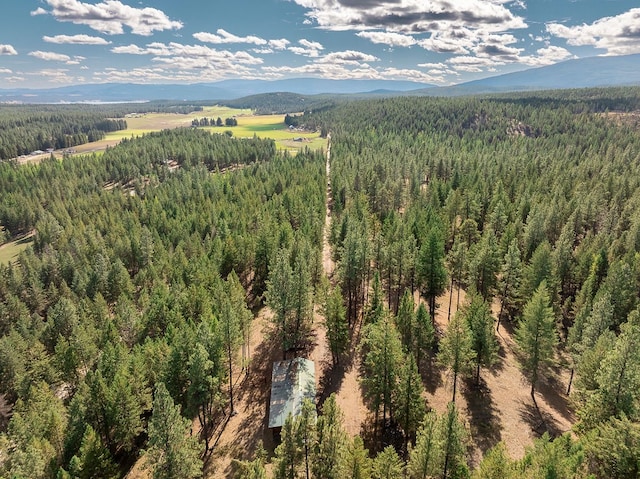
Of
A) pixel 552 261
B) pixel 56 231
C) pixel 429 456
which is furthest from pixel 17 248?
pixel 552 261

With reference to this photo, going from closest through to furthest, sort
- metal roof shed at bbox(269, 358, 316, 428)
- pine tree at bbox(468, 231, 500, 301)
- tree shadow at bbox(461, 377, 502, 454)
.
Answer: tree shadow at bbox(461, 377, 502, 454), metal roof shed at bbox(269, 358, 316, 428), pine tree at bbox(468, 231, 500, 301)

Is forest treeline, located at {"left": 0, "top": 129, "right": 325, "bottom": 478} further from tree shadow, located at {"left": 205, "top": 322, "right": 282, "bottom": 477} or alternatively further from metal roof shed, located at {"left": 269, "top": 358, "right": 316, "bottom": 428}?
metal roof shed, located at {"left": 269, "top": 358, "right": 316, "bottom": 428}

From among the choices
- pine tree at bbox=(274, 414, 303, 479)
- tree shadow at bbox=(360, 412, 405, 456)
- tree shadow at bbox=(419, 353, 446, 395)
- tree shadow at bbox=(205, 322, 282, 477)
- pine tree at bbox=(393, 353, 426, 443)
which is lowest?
tree shadow at bbox=(205, 322, 282, 477)

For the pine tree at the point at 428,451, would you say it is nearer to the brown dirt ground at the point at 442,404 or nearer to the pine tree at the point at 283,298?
the brown dirt ground at the point at 442,404

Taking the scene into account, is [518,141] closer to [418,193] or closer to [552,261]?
[418,193]

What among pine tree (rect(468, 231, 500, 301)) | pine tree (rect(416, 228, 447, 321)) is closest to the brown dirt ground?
pine tree (rect(468, 231, 500, 301))

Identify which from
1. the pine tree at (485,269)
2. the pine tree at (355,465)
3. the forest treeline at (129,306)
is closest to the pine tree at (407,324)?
the pine tree at (485,269)

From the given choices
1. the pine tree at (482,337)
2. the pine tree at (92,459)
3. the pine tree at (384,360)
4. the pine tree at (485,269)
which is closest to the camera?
the pine tree at (92,459)
